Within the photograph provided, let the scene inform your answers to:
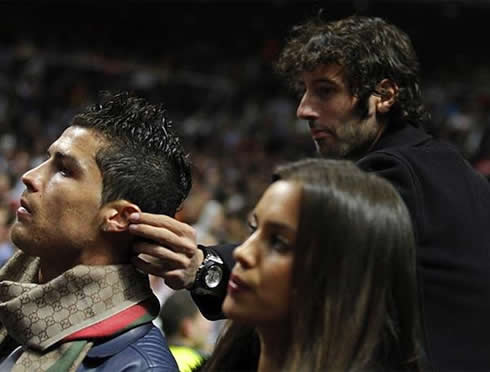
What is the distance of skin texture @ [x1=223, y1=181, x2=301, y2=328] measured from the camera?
144 centimetres

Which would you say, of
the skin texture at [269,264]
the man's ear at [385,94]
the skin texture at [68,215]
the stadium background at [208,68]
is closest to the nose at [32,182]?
the skin texture at [68,215]

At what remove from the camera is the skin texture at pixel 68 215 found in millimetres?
1948

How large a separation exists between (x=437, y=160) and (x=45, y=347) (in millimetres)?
1046

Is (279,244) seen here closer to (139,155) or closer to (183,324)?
(139,155)

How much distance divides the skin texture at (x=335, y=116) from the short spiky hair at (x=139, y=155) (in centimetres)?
47

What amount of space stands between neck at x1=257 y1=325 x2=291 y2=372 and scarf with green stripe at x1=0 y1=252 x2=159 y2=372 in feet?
1.56

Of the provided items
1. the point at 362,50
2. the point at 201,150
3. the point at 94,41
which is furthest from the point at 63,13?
the point at 362,50

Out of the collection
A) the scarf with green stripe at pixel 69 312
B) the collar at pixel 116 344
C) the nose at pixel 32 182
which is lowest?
the collar at pixel 116 344

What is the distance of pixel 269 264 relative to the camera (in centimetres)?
144

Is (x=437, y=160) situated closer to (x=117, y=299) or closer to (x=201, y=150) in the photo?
(x=117, y=299)

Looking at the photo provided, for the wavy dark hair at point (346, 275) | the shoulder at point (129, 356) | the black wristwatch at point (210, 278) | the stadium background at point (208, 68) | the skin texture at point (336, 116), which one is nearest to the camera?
the wavy dark hair at point (346, 275)

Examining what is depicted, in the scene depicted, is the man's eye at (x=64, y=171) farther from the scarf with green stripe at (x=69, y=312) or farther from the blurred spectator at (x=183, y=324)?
the blurred spectator at (x=183, y=324)

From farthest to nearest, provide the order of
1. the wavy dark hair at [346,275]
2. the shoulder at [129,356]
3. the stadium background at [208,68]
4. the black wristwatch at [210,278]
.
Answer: the stadium background at [208,68], the black wristwatch at [210,278], the shoulder at [129,356], the wavy dark hair at [346,275]

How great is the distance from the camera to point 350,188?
1.48 meters
